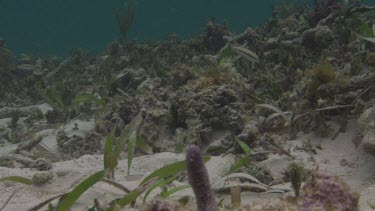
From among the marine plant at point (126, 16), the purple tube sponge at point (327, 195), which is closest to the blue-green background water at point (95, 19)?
the marine plant at point (126, 16)

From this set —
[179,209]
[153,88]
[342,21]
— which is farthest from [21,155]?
[342,21]

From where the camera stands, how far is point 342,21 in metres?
7.33

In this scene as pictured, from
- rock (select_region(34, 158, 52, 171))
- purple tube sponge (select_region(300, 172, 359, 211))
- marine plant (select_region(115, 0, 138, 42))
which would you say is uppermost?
marine plant (select_region(115, 0, 138, 42))

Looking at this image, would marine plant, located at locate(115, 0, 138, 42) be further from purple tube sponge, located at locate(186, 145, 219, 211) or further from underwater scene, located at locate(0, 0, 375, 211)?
purple tube sponge, located at locate(186, 145, 219, 211)

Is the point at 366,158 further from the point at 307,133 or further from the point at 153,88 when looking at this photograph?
the point at 153,88

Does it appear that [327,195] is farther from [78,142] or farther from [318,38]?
[318,38]

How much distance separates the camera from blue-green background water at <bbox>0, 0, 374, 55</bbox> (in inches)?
2280

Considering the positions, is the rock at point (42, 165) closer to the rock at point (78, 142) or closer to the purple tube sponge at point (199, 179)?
the rock at point (78, 142)

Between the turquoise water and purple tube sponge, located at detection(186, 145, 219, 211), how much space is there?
149 ft

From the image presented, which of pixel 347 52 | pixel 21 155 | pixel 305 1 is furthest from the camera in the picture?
pixel 305 1

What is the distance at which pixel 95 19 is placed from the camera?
94.5 metres

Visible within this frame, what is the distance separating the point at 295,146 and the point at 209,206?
103 inches

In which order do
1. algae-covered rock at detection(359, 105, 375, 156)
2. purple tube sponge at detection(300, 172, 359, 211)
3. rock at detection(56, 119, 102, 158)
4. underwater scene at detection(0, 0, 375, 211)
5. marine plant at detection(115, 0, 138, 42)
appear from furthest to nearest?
1. marine plant at detection(115, 0, 138, 42)
2. rock at detection(56, 119, 102, 158)
3. algae-covered rock at detection(359, 105, 375, 156)
4. underwater scene at detection(0, 0, 375, 211)
5. purple tube sponge at detection(300, 172, 359, 211)

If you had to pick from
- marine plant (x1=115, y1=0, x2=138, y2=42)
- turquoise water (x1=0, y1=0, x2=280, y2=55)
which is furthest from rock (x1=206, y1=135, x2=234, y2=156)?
turquoise water (x1=0, y1=0, x2=280, y2=55)
